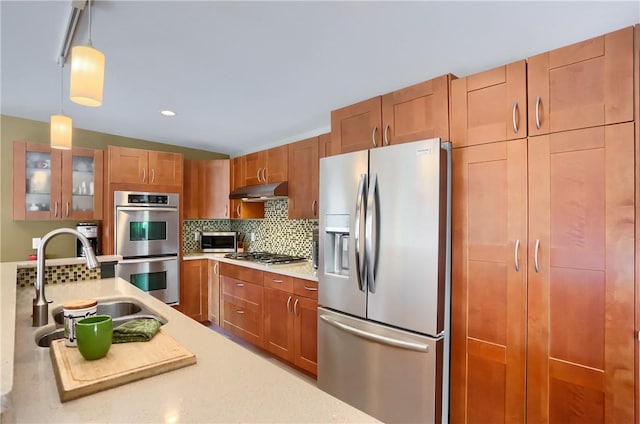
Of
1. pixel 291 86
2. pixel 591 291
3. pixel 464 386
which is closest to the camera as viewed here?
pixel 591 291

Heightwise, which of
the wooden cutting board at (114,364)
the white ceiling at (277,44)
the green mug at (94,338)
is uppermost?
the white ceiling at (277,44)

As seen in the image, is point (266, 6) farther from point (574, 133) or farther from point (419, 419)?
point (419, 419)

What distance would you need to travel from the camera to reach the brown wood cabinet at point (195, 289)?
4039mm

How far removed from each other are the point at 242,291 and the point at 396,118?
94.2 inches

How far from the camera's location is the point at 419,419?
1.85m

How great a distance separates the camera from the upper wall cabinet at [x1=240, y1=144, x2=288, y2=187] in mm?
3592

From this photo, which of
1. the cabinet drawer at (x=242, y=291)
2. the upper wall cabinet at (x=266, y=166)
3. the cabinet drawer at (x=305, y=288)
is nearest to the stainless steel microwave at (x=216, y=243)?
the cabinet drawer at (x=242, y=291)

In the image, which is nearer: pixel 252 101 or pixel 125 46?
pixel 125 46

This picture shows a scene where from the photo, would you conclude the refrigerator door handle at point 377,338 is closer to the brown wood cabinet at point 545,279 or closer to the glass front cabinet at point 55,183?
the brown wood cabinet at point 545,279

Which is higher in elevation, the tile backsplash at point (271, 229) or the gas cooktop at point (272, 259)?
the tile backsplash at point (271, 229)

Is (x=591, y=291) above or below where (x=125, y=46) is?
below

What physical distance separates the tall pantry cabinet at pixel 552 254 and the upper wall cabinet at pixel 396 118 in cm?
9

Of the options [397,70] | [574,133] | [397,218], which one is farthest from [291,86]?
[574,133]

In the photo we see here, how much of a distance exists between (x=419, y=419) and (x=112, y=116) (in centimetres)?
365
